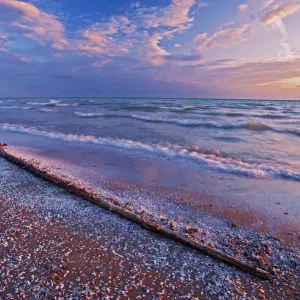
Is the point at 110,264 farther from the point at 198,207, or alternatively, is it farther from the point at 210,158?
the point at 210,158

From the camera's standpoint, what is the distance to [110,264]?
261 cm

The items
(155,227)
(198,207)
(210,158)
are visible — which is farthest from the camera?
(210,158)

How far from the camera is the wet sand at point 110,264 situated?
7.47 ft

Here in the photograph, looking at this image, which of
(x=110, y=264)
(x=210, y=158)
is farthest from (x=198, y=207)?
(x=210, y=158)

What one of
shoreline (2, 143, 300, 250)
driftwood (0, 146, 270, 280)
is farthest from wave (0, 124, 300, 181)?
driftwood (0, 146, 270, 280)

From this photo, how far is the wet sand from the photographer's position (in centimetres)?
228

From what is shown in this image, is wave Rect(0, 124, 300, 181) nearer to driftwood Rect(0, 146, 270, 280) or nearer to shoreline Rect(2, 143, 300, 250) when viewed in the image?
shoreline Rect(2, 143, 300, 250)

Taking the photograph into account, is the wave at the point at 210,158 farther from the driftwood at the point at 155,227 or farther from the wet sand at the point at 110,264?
the driftwood at the point at 155,227

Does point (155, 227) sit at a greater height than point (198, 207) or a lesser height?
greater

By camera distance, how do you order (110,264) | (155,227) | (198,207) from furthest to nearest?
1. (198,207)
2. (155,227)
3. (110,264)

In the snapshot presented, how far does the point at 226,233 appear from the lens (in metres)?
3.34

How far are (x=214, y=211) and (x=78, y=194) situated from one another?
275 centimetres

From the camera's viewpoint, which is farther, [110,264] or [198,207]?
[198,207]

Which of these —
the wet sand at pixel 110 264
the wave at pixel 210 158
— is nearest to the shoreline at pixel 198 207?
the wet sand at pixel 110 264
